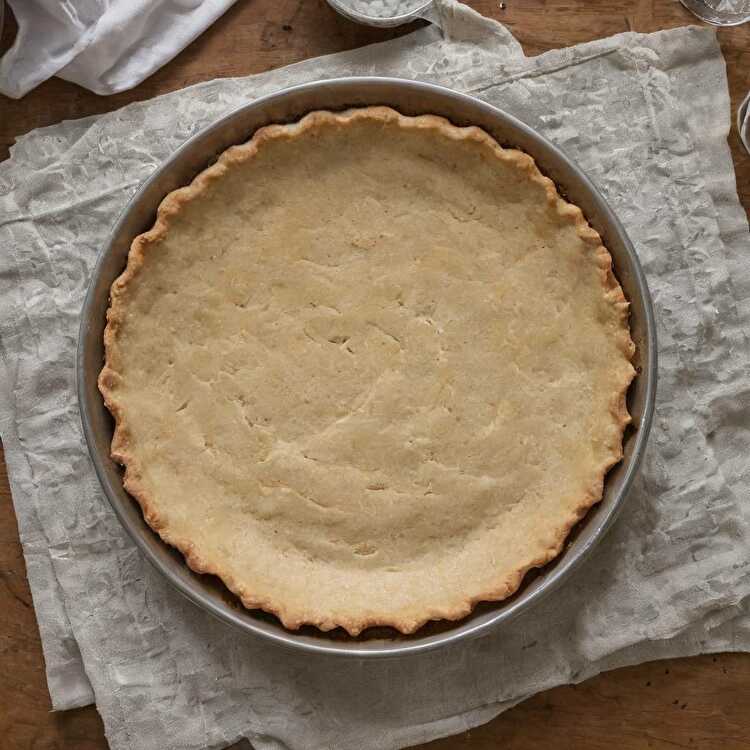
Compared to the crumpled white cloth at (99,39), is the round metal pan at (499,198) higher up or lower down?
lower down

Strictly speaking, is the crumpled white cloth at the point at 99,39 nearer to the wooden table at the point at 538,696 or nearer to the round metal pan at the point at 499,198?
the wooden table at the point at 538,696

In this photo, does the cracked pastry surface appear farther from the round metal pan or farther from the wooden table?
the wooden table

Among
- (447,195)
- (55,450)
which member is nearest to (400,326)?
(447,195)

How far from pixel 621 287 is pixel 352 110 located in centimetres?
54

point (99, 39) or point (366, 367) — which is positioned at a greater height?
point (99, 39)

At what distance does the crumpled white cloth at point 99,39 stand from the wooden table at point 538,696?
0.03 m

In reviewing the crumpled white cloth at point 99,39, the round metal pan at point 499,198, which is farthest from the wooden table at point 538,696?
the round metal pan at point 499,198

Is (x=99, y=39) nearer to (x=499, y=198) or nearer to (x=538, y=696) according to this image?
(x=499, y=198)

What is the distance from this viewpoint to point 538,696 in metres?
1.63

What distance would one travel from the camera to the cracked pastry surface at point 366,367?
4.83ft

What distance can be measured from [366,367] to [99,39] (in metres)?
0.75

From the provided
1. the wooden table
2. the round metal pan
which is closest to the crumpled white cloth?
the wooden table

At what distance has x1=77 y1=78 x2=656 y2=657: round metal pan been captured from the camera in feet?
4.72

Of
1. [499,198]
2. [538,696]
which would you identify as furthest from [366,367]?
[538,696]
